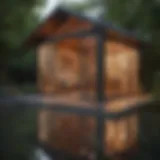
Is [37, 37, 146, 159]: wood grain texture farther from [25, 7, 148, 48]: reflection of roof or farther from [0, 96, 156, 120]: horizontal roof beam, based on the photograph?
[25, 7, 148, 48]: reflection of roof

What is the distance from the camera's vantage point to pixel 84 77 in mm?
3807

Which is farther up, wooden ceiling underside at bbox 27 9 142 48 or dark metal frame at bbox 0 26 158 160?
wooden ceiling underside at bbox 27 9 142 48

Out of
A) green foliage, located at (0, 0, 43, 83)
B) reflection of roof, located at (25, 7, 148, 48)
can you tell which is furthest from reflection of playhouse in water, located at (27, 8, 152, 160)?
green foliage, located at (0, 0, 43, 83)

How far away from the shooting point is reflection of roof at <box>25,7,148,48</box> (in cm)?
258

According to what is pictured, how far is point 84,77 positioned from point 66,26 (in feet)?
3.00

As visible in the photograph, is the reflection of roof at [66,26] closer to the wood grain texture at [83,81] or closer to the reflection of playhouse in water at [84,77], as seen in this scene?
the reflection of playhouse in water at [84,77]

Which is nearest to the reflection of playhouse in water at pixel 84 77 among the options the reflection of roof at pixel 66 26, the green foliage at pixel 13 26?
the reflection of roof at pixel 66 26

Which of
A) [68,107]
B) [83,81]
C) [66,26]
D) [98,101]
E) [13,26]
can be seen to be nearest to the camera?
[68,107]

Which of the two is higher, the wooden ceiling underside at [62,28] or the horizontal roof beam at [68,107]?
the wooden ceiling underside at [62,28]

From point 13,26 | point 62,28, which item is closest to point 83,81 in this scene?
A: point 62,28

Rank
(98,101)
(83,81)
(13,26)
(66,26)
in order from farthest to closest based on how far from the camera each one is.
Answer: (13,26) < (83,81) < (66,26) < (98,101)

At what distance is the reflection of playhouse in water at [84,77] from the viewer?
1.57m

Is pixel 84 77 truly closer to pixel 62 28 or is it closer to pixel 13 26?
pixel 62 28

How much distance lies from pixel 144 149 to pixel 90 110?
3.00 ft
